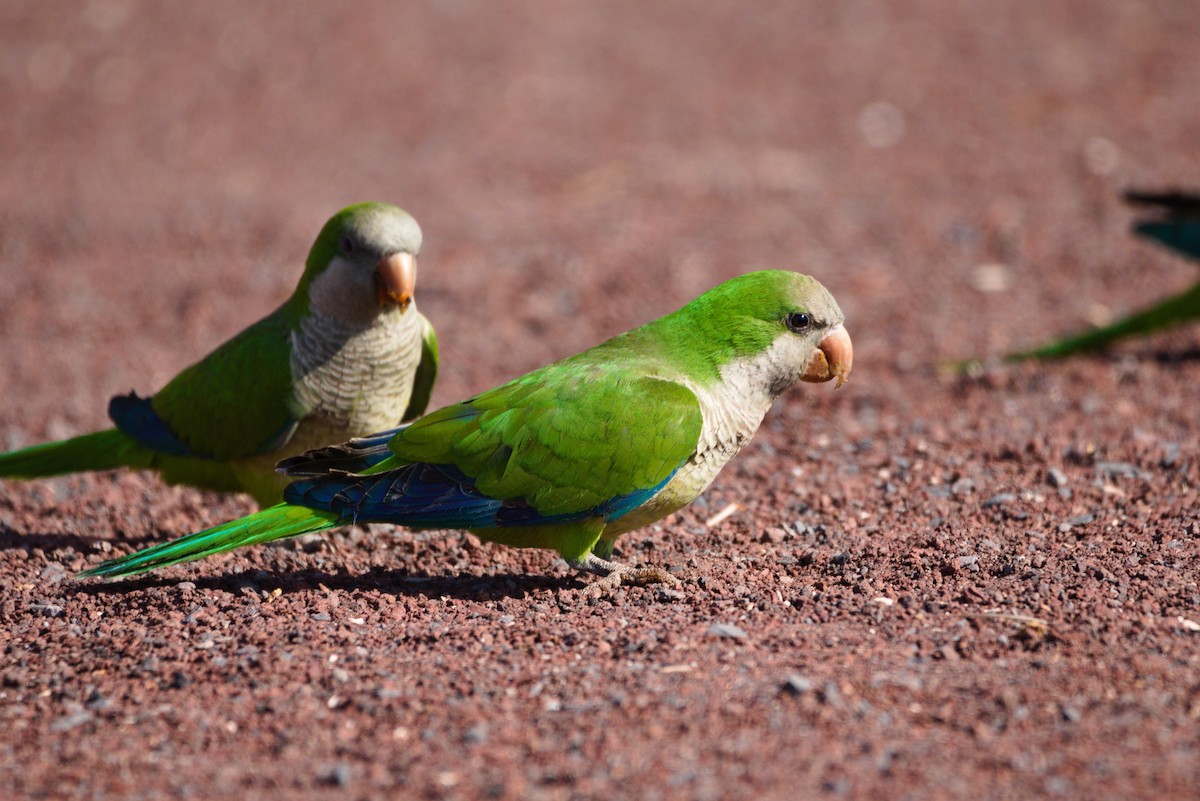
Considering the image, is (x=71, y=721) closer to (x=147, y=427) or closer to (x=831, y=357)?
(x=147, y=427)

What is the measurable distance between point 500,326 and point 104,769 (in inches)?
211

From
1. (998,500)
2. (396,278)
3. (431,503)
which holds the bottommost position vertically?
(998,500)

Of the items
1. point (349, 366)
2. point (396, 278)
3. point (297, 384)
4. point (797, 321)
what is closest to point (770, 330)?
point (797, 321)

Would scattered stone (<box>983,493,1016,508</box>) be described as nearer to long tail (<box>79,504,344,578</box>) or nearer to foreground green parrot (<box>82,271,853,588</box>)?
foreground green parrot (<box>82,271,853,588</box>)

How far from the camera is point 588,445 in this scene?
167 inches

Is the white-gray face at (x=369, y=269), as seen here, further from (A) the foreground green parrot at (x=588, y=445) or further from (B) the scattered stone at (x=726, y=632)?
(B) the scattered stone at (x=726, y=632)

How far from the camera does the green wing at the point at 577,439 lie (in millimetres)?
4227

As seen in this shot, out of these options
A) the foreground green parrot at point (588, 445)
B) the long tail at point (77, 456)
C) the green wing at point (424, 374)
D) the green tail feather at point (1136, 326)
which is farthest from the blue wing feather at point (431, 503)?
the green tail feather at point (1136, 326)

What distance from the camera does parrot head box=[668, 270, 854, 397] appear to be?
4477 millimetres

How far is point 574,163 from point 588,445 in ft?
24.3

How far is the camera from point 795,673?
11.8ft

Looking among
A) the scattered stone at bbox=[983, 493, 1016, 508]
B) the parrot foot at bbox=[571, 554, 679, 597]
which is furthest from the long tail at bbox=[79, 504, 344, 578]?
the scattered stone at bbox=[983, 493, 1016, 508]

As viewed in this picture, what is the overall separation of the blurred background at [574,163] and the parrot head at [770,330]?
10.1 ft

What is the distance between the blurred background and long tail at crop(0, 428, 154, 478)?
1.79 meters
